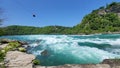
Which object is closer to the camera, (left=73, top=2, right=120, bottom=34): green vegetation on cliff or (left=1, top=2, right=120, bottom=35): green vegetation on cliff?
(left=1, top=2, right=120, bottom=35): green vegetation on cliff

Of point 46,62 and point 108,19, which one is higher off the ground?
point 108,19

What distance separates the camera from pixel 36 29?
4710 inches

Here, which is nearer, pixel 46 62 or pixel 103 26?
Result: pixel 46 62

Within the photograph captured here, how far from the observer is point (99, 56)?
14.7 m

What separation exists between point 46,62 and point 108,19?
7413 cm

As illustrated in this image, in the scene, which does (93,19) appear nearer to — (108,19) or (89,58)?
(108,19)

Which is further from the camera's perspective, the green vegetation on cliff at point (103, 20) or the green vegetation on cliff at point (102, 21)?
the green vegetation on cliff at point (103, 20)

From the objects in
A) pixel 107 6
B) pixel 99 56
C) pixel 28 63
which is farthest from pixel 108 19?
pixel 28 63

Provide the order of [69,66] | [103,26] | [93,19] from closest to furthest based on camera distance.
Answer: [69,66]
[103,26]
[93,19]

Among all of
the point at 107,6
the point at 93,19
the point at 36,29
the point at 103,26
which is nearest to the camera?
the point at 103,26

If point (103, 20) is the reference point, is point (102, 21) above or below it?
below

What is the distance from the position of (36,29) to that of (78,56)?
10591 cm

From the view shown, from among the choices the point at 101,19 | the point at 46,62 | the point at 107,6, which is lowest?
the point at 46,62

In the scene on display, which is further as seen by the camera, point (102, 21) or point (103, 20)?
point (103, 20)
